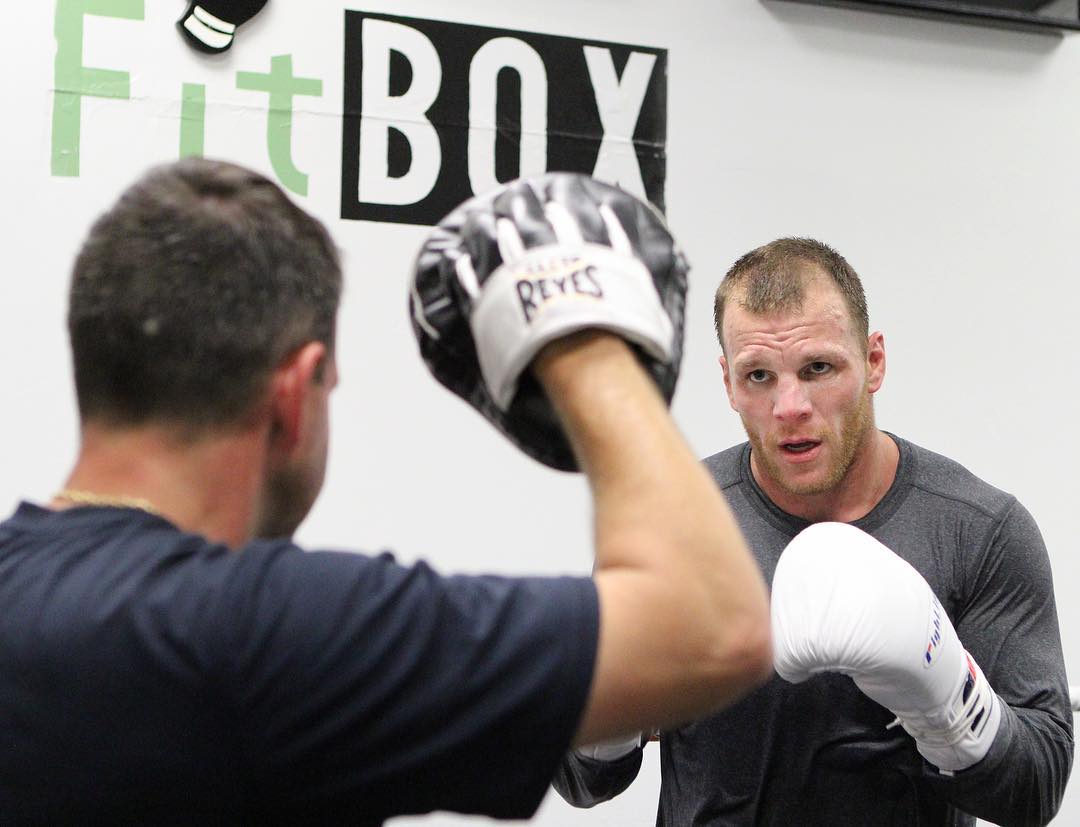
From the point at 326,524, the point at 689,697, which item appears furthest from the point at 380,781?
the point at 326,524

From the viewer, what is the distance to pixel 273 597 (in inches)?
26.2

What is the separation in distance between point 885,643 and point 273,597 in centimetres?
80

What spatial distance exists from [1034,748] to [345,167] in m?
1.65

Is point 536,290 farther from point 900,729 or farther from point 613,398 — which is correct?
point 900,729

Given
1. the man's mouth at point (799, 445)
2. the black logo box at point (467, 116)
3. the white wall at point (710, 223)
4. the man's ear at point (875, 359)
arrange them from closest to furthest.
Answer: the man's mouth at point (799, 445) → the man's ear at point (875, 359) → the white wall at point (710, 223) → the black logo box at point (467, 116)

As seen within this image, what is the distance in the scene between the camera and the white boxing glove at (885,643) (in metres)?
1.29

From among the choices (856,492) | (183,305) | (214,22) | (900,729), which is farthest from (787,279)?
(214,22)

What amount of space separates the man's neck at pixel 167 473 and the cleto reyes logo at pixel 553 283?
0.61ft

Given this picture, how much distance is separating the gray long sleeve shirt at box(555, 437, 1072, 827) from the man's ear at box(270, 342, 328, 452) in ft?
2.88

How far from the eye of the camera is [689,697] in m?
0.69

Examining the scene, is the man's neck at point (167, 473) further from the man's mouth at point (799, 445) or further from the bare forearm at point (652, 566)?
the man's mouth at point (799, 445)

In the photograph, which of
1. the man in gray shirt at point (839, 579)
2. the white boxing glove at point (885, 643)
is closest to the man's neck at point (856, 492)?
the man in gray shirt at point (839, 579)

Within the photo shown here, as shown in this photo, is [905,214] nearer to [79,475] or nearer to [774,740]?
[774,740]

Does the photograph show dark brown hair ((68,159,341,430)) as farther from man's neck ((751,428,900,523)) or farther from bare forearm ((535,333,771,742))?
man's neck ((751,428,900,523))
